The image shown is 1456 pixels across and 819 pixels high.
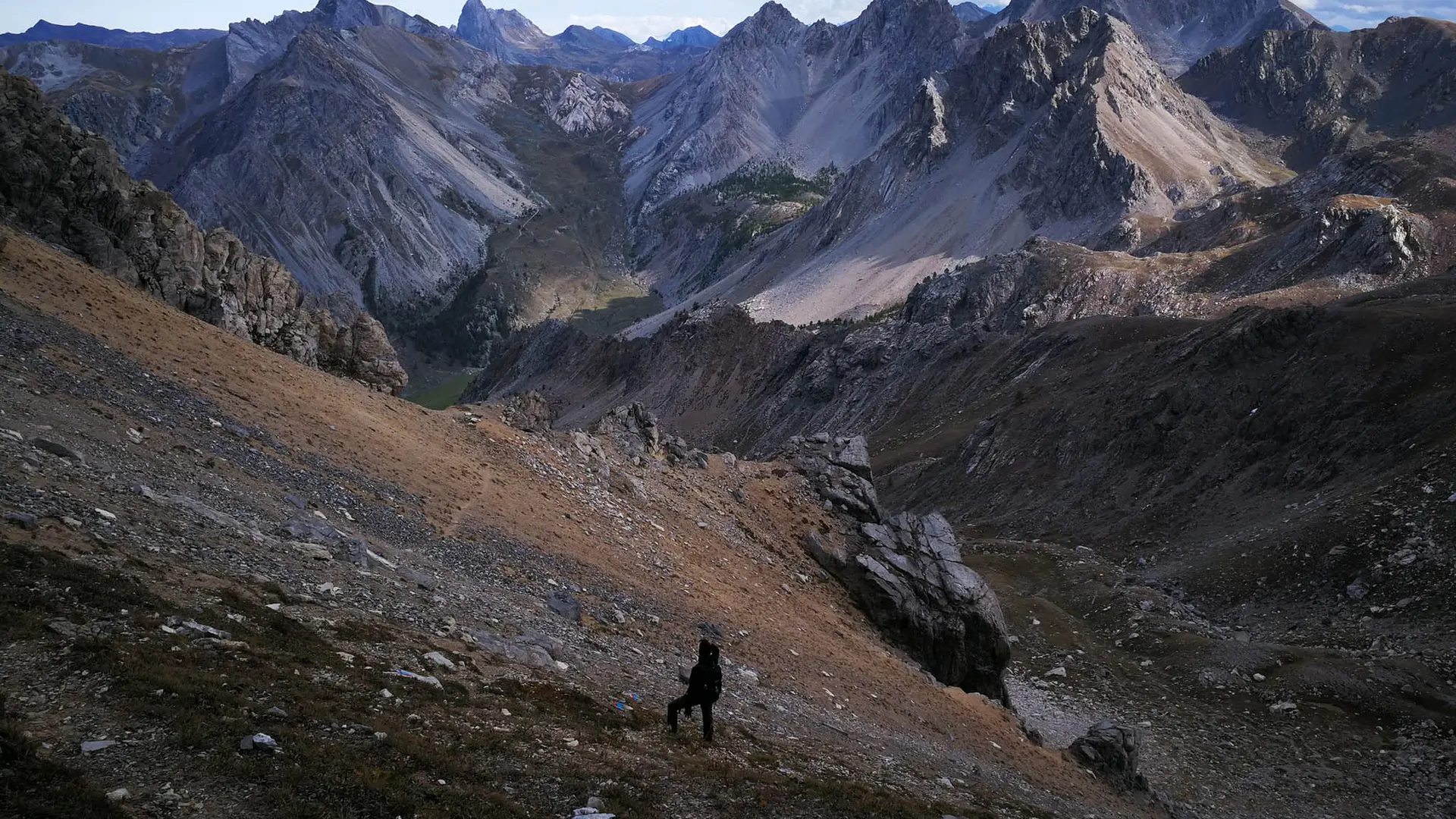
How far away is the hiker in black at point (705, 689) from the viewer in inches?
670

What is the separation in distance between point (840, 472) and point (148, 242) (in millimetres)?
29314

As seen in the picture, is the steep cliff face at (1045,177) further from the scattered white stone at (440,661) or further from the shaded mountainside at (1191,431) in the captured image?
the scattered white stone at (440,661)

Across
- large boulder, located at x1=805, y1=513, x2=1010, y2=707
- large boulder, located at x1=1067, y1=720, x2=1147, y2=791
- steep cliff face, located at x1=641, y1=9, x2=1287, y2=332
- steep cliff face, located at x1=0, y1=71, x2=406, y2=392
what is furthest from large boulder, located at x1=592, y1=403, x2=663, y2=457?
steep cliff face, located at x1=641, y1=9, x2=1287, y2=332

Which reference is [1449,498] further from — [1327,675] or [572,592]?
[572,592]

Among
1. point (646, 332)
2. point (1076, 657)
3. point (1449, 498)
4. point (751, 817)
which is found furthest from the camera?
point (646, 332)

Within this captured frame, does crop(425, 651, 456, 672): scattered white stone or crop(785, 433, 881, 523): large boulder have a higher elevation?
crop(785, 433, 881, 523): large boulder

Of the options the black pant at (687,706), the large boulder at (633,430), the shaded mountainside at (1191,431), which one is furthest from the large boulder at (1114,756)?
the large boulder at (633,430)

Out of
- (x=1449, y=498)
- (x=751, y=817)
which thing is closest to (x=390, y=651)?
(x=751, y=817)

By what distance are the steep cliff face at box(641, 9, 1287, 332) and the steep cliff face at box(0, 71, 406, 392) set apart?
4988 inches

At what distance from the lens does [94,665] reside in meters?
12.3

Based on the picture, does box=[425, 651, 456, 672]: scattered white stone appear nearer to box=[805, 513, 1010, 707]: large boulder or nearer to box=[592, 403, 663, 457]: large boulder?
box=[592, 403, 663, 457]: large boulder

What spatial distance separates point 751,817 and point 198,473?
51.2 feet

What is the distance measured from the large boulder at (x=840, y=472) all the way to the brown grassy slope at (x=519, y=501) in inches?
219

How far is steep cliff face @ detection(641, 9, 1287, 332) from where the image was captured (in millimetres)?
162125
